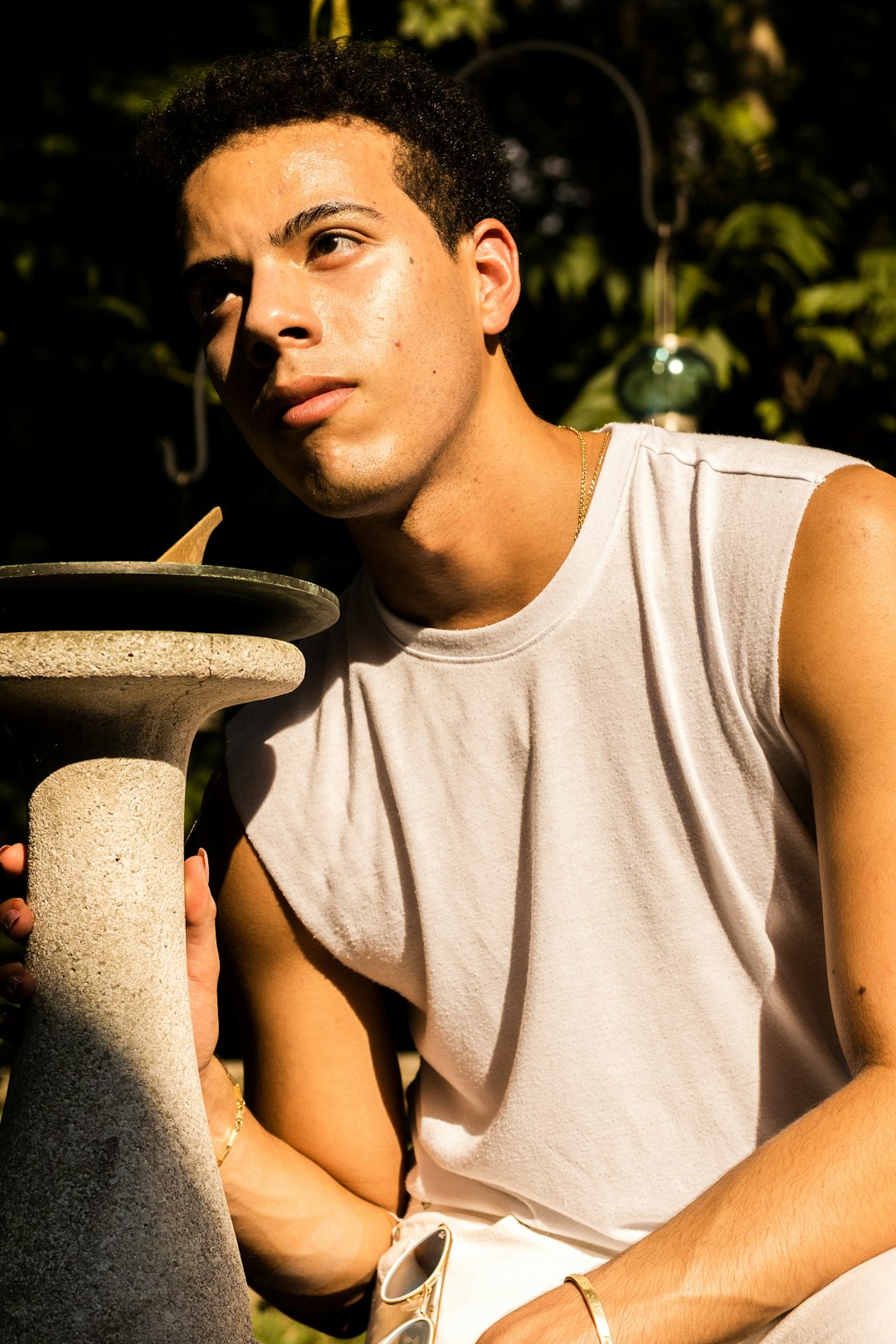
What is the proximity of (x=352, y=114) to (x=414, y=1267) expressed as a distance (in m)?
1.90

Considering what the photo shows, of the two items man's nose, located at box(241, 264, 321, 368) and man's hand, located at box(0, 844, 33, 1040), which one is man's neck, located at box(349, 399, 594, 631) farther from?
man's hand, located at box(0, 844, 33, 1040)

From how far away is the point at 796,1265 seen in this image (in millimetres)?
1684

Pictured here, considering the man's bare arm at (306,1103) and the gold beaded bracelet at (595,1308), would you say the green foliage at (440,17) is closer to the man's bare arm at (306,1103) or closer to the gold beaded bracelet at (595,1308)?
the man's bare arm at (306,1103)

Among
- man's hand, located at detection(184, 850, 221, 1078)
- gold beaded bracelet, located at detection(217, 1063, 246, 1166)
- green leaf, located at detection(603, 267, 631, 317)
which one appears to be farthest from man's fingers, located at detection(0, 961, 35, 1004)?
green leaf, located at detection(603, 267, 631, 317)

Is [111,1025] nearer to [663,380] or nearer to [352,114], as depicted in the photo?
[352,114]

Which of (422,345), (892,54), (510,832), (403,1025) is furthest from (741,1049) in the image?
(892,54)

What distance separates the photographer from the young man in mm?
1993

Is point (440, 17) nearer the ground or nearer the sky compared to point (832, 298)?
nearer the sky

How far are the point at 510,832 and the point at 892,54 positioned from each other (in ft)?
18.1

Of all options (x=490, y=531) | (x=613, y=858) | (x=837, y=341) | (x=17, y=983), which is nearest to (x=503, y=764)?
(x=613, y=858)

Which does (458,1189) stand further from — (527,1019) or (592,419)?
(592,419)

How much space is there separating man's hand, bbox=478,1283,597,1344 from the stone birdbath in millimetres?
336

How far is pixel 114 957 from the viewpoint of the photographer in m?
1.71

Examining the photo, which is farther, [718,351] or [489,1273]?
[718,351]
